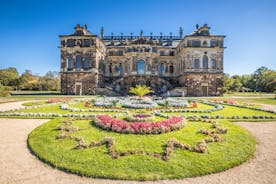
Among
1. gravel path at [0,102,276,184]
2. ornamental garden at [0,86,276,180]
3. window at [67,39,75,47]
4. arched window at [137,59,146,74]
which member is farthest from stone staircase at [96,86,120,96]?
gravel path at [0,102,276,184]

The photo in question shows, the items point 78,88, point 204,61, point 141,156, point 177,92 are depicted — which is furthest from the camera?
point 78,88

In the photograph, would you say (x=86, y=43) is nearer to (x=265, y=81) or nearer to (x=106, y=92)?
(x=106, y=92)

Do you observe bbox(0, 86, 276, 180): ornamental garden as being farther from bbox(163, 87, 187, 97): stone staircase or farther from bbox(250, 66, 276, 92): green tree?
bbox(250, 66, 276, 92): green tree

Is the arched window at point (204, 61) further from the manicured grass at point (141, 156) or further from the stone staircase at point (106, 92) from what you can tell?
the manicured grass at point (141, 156)

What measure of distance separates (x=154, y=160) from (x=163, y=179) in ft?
3.44

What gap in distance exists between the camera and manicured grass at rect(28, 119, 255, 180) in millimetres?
5820

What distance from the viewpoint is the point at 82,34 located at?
42375 millimetres

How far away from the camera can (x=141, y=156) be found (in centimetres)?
680

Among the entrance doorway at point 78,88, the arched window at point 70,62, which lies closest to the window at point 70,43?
the arched window at point 70,62

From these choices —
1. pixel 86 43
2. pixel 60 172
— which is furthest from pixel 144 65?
pixel 60 172

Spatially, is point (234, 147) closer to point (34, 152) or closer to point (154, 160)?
point (154, 160)

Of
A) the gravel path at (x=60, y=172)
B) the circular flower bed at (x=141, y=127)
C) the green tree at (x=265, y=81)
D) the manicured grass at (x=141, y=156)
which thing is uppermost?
the green tree at (x=265, y=81)

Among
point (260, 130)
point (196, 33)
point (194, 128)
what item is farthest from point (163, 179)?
point (196, 33)

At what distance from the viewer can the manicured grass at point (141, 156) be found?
582 centimetres
